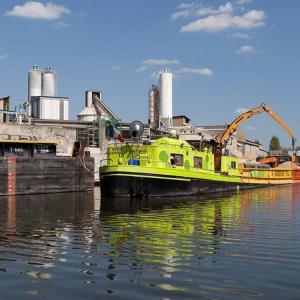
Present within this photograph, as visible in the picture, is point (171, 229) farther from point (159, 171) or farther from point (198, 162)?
point (198, 162)

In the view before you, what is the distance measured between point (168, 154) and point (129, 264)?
1007 inches

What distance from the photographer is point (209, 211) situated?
88.9 ft

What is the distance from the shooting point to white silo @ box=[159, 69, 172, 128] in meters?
81.6

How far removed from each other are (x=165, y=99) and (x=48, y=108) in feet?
68.6

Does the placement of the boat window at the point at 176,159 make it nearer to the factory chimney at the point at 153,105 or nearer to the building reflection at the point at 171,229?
the building reflection at the point at 171,229

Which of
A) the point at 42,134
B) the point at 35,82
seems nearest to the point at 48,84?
the point at 35,82

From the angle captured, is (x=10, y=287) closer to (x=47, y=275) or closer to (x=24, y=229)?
(x=47, y=275)

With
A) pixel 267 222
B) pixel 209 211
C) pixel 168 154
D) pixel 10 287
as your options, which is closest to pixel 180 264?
pixel 10 287

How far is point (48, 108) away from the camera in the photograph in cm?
7225

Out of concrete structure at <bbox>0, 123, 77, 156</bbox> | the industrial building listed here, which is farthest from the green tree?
concrete structure at <bbox>0, 123, 77, 156</bbox>

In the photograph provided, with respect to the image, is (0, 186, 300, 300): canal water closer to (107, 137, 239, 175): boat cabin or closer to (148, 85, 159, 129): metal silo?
(107, 137, 239, 175): boat cabin

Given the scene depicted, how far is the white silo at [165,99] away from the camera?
81.6 meters

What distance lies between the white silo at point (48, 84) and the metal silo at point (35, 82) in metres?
1.42

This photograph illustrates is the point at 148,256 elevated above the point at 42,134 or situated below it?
below
